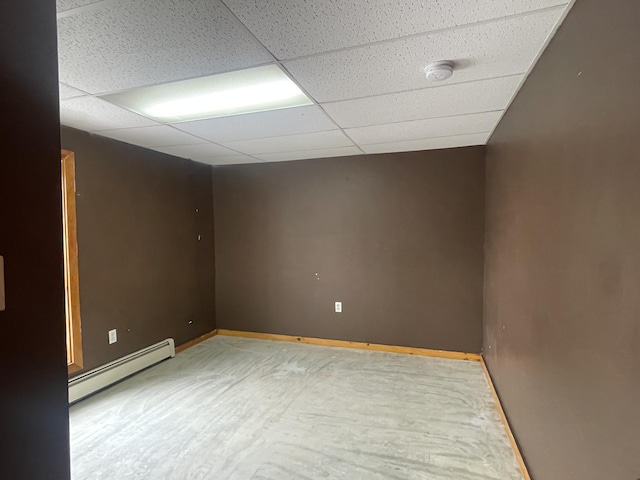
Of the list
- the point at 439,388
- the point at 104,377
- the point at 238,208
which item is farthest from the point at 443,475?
the point at 238,208

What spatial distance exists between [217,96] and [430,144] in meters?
2.06

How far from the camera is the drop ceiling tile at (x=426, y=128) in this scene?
2.50m

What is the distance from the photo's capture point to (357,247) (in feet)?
12.5

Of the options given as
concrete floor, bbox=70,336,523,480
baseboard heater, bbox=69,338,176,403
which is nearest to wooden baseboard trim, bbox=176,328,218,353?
baseboard heater, bbox=69,338,176,403

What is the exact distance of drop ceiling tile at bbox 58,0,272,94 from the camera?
4.09 feet

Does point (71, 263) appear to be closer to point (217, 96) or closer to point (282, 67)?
point (217, 96)

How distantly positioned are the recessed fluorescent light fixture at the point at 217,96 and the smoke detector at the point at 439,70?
2.35ft

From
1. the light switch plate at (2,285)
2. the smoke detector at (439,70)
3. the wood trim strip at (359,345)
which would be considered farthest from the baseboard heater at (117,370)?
the smoke detector at (439,70)

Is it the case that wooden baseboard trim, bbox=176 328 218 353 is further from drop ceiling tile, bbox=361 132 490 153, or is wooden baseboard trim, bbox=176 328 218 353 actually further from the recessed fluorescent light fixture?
drop ceiling tile, bbox=361 132 490 153

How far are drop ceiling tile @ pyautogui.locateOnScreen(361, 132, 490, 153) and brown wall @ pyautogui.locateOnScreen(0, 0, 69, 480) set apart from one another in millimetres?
2772

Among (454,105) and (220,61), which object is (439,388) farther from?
(220,61)

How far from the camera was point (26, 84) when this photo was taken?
2.56 feet

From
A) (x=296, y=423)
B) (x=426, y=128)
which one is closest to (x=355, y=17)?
(x=426, y=128)

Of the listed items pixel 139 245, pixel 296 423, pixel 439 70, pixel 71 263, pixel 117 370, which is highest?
pixel 439 70
